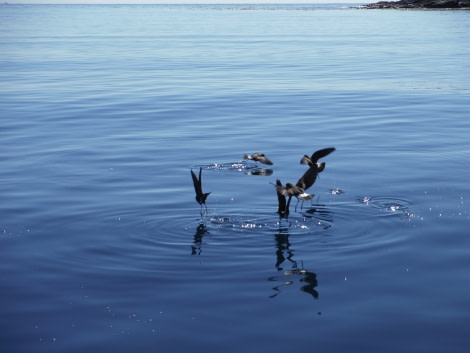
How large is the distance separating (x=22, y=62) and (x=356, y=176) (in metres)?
25.9

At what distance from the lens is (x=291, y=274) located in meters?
7.32

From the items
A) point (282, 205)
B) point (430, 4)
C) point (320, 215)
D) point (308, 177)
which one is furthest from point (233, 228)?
point (430, 4)

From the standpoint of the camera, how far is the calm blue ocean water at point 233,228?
621 cm

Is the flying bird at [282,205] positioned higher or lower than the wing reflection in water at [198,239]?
higher

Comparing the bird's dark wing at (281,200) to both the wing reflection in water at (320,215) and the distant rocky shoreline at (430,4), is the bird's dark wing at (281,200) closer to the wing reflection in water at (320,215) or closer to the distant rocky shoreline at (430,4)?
the wing reflection in water at (320,215)

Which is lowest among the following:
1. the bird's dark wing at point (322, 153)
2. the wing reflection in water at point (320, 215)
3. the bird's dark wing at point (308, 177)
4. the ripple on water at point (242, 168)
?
the wing reflection in water at point (320, 215)

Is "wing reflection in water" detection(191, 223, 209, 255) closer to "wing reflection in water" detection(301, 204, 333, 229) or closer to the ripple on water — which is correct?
"wing reflection in water" detection(301, 204, 333, 229)

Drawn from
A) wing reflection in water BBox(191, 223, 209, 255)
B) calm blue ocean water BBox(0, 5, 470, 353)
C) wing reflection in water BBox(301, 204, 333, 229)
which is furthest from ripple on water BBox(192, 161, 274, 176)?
wing reflection in water BBox(191, 223, 209, 255)

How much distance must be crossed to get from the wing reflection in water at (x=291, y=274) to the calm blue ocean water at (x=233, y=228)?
0.08 feet

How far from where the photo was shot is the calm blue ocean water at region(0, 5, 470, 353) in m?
6.21

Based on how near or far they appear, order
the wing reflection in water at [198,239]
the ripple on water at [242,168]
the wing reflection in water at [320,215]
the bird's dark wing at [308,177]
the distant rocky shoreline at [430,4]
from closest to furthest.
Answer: the wing reflection in water at [198,239], the bird's dark wing at [308,177], the wing reflection in water at [320,215], the ripple on water at [242,168], the distant rocky shoreline at [430,4]

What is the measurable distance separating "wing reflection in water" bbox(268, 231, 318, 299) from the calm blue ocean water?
0.9 inches

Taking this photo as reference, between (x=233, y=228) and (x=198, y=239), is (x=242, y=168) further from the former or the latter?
(x=198, y=239)

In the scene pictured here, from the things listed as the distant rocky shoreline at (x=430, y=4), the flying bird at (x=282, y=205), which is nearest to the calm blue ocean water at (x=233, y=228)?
the flying bird at (x=282, y=205)
